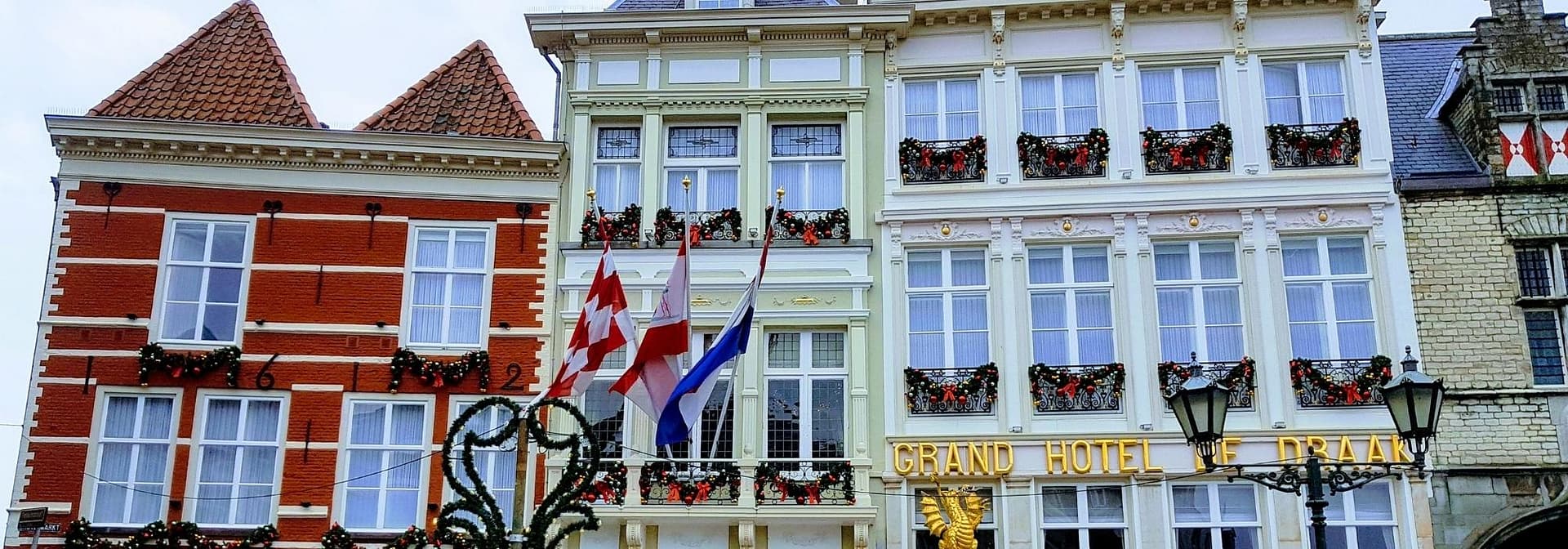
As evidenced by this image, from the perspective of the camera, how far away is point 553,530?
17.7 metres

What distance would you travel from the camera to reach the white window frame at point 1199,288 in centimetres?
1767

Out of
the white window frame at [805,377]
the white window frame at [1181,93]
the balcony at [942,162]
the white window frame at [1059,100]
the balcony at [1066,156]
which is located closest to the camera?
the white window frame at [805,377]

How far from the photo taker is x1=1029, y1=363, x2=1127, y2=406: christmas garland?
17453 millimetres

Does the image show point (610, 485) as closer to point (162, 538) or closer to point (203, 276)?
point (162, 538)

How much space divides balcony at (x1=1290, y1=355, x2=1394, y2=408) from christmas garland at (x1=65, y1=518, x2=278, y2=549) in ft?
41.8

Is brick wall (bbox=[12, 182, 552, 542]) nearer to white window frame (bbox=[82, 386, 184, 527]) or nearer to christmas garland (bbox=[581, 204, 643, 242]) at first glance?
white window frame (bbox=[82, 386, 184, 527])

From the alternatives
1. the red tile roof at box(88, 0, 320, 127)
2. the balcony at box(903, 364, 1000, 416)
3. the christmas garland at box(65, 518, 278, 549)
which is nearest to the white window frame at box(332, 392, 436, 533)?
the christmas garland at box(65, 518, 278, 549)

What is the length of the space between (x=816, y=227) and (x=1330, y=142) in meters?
6.73

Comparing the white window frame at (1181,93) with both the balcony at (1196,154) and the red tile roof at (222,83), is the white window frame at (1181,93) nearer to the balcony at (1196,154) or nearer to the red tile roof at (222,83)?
the balcony at (1196,154)

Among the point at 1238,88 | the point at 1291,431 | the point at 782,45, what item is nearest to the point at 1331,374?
the point at 1291,431

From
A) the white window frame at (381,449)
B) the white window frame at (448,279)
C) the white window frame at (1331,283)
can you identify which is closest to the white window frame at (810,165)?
the white window frame at (448,279)

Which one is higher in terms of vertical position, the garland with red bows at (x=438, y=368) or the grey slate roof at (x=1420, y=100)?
the grey slate roof at (x=1420, y=100)

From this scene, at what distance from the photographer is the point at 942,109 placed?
19.2m

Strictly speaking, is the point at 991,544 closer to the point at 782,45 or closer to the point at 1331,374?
the point at 1331,374
